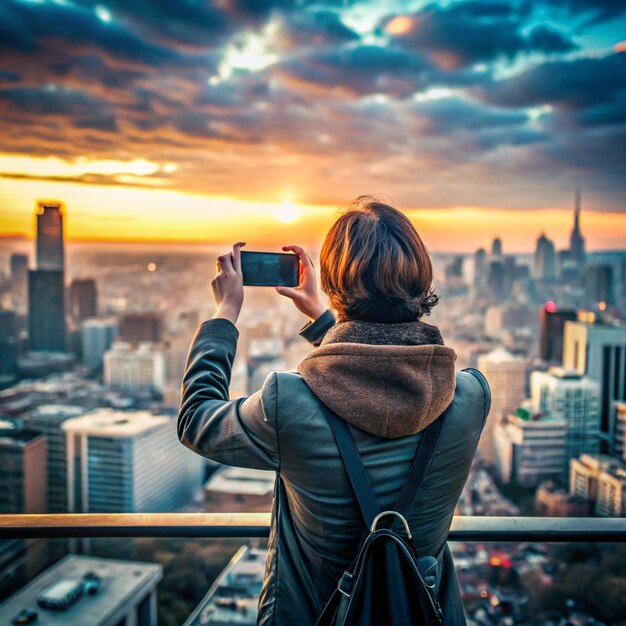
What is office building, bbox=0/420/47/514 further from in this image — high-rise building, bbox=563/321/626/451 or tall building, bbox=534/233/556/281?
tall building, bbox=534/233/556/281

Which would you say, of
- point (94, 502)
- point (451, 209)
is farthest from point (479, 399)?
point (451, 209)

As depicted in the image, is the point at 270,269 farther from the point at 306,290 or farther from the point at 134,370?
the point at 134,370

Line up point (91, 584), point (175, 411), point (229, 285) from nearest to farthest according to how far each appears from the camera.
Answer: point (229, 285) < point (91, 584) < point (175, 411)

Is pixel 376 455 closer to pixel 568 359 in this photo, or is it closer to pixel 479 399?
pixel 479 399

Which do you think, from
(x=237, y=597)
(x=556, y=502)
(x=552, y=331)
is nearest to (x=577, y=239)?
(x=552, y=331)

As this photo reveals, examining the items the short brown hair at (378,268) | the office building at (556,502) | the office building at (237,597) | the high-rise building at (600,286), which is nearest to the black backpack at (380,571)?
the short brown hair at (378,268)
